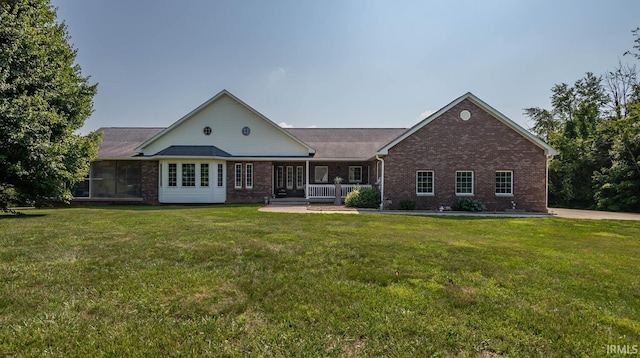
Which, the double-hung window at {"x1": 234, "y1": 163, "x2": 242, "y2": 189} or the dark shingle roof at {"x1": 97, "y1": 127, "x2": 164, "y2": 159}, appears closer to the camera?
the double-hung window at {"x1": 234, "y1": 163, "x2": 242, "y2": 189}

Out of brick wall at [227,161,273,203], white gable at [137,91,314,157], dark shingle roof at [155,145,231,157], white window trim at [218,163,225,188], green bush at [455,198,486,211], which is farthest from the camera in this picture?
white gable at [137,91,314,157]

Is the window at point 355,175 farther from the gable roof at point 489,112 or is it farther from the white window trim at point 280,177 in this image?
the gable roof at point 489,112

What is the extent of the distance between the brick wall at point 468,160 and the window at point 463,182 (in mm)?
249

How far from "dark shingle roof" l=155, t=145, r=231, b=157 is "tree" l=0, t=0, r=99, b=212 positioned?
5560mm

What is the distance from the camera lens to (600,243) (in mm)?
8438

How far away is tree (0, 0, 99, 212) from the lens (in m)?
10.8

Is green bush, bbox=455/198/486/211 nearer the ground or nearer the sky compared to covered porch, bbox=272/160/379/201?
nearer the ground

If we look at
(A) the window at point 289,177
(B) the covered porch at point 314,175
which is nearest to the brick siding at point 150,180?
(B) the covered porch at point 314,175

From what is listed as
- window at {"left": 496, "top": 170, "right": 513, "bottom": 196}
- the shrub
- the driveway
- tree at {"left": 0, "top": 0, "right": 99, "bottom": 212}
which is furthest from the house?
tree at {"left": 0, "top": 0, "right": 99, "bottom": 212}

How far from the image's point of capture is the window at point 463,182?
675 inches

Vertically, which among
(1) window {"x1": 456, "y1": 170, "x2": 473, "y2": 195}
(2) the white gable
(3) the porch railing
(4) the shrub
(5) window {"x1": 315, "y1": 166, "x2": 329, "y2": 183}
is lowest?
(4) the shrub

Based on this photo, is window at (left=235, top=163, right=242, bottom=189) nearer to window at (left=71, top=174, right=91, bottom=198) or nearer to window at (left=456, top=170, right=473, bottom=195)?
window at (left=71, top=174, right=91, bottom=198)

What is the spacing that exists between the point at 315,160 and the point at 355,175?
3.76m

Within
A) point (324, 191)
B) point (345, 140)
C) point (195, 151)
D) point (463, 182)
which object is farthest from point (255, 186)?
point (463, 182)
